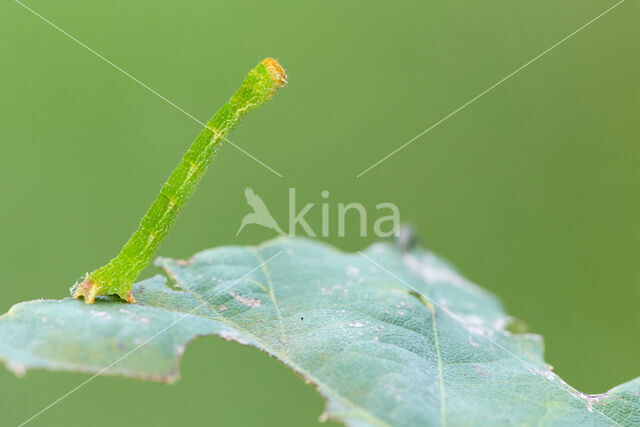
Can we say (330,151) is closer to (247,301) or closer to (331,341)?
(247,301)

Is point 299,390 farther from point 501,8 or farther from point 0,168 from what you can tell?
point 501,8

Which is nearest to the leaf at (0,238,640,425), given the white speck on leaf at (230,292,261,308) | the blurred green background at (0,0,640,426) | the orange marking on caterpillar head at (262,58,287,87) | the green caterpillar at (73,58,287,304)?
the white speck on leaf at (230,292,261,308)

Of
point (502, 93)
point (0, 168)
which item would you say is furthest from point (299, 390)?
point (502, 93)

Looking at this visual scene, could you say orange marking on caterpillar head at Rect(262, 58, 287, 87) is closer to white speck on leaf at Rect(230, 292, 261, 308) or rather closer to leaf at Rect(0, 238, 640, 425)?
leaf at Rect(0, 238, 640, 425)

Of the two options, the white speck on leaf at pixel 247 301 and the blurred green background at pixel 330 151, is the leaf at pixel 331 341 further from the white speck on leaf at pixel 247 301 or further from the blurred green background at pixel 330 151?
the blurred green background at pixel 330 151

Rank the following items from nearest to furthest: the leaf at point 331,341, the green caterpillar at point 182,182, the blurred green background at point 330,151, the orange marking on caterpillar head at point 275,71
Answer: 1. the leaf at point 331,341
2. the green caterpillar at point 182,182
3. the orange marking on caterpillar head at point 275,71
4. the blurred green background at point 330,151

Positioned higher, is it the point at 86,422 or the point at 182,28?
the point at 182,28

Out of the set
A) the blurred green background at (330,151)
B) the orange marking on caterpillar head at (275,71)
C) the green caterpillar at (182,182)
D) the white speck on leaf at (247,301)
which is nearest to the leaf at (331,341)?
the white speck on leaf at (247,301)
